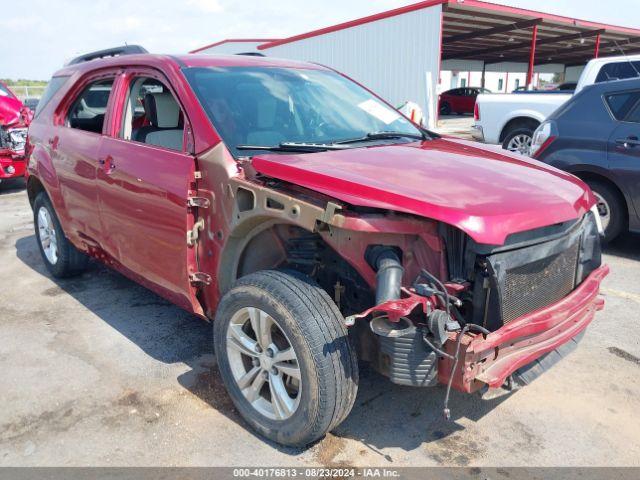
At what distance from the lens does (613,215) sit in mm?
5547

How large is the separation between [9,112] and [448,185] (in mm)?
9420

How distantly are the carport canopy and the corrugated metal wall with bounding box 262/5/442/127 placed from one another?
102 centimetres

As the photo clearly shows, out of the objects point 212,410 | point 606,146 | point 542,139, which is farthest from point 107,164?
point 606,146

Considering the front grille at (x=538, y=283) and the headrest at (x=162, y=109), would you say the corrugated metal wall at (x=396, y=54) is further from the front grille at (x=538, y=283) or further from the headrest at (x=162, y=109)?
the front grille at (x=538, y=283)

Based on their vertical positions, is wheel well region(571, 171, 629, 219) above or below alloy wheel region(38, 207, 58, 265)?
above

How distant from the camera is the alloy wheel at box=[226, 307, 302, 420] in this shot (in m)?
2.63

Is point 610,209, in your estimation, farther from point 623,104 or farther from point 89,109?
point 89,109

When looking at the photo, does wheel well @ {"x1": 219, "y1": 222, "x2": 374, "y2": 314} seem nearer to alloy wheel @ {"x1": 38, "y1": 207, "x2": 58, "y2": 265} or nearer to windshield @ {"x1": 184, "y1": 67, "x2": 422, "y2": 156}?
windshield @ {"x1": 184, "y1": 67, "x2": 422, "y2": 156}

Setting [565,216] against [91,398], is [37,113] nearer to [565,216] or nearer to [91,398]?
[91,398]

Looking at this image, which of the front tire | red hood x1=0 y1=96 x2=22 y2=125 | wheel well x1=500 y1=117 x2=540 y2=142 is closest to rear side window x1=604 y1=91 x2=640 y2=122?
the front tire

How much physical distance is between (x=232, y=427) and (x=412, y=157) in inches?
68.4

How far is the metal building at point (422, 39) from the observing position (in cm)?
1666

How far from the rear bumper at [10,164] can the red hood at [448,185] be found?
8222 millimetres

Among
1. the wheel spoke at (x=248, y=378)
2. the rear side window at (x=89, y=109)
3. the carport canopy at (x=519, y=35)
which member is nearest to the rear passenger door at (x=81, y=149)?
the rear side window at (x=89, y=109)
